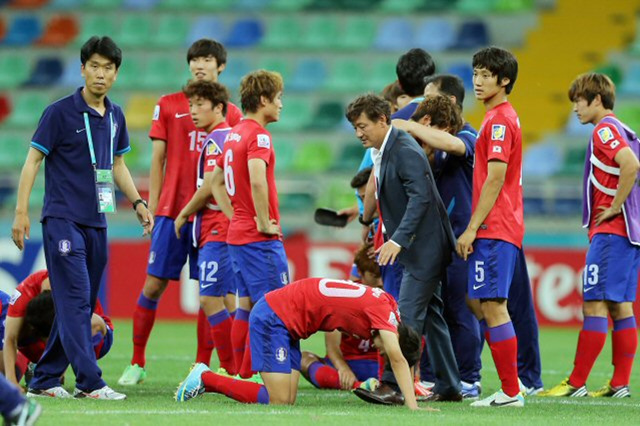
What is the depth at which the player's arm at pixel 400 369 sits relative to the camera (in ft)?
22.1

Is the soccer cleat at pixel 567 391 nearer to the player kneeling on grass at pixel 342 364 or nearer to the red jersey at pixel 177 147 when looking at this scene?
the player kneeling on grass at pixel 342 364

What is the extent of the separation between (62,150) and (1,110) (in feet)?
45.7

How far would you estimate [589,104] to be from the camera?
8656 millimetres

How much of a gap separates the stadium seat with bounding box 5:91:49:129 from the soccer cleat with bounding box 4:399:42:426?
15.4m

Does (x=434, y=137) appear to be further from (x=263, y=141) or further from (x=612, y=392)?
(x=612, y=392)

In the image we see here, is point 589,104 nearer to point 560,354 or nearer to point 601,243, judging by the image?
point 601,243

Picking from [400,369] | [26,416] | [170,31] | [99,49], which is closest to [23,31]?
[170,31]

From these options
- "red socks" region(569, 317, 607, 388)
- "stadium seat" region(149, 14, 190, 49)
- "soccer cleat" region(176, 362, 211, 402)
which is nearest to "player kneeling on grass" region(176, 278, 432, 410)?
"soccer cleat" region(176, 362, 211, 402)

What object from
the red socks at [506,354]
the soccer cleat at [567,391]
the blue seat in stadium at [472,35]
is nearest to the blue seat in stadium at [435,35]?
the blue seat in stadium at [472,35]

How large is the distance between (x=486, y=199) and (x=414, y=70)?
1.98 m

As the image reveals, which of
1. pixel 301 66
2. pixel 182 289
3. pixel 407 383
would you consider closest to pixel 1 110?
pixel 301 66

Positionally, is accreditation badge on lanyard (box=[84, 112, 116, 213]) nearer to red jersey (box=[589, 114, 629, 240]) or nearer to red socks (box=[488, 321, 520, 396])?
red socks (box=[488, 321, 520, 396])

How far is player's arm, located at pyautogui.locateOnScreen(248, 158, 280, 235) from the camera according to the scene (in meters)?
7.79

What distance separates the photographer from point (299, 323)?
282 inches
